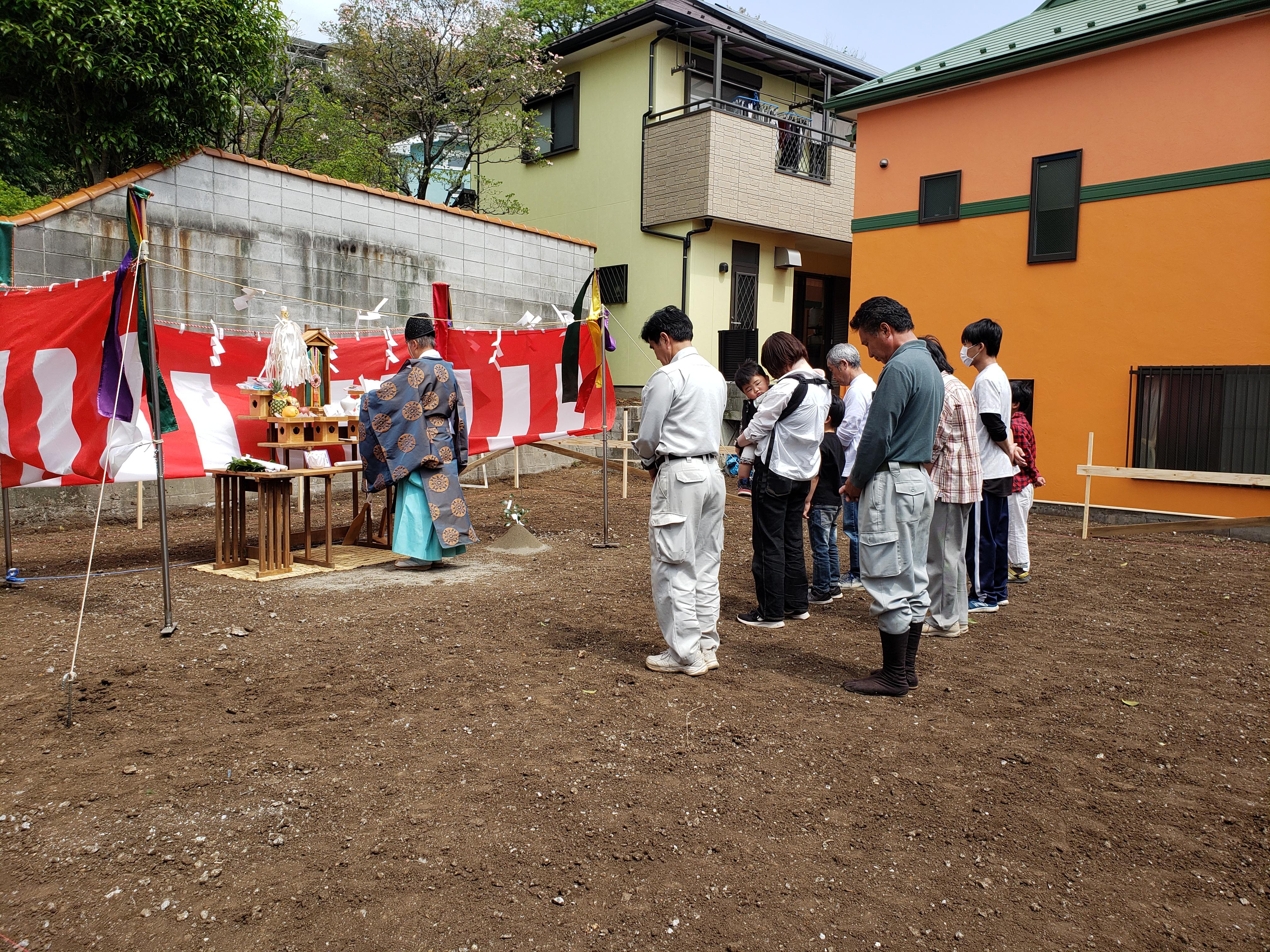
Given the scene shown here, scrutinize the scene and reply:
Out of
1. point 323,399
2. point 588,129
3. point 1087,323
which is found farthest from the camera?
point 588,129

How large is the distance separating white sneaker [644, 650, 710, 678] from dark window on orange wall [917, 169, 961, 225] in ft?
31.5

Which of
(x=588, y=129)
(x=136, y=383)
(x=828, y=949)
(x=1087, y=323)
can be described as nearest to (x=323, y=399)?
(x=136, y=383)

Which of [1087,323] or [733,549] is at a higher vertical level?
[1087,323]

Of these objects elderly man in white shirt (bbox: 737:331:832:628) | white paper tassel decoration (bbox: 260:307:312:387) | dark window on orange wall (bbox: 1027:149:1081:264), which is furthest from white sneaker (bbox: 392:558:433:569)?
dark window on orange wall (bbox: 1027:149:1081:264)

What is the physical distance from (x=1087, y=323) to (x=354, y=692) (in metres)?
9.94

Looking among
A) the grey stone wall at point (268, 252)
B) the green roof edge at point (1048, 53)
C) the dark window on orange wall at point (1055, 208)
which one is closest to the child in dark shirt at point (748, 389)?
the grey stone wall at point (268, 252)

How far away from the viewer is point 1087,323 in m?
10.8

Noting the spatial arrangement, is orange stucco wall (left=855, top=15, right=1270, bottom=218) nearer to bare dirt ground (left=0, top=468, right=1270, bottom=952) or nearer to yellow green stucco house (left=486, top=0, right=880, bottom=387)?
yellow green stucco house (left=486, top=0, right=880, bottom=387)

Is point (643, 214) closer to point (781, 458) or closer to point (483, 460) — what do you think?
point (483, 460)

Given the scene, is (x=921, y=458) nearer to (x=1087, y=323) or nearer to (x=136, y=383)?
(x=136, y=383)

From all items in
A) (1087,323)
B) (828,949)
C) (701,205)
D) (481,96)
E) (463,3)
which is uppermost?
(463,3)

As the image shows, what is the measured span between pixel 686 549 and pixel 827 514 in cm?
203

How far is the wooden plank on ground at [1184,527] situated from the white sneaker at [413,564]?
6.55m

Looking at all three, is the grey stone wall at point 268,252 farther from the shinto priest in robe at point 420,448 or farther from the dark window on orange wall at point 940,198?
the dark window on orange wall at point 940,198
